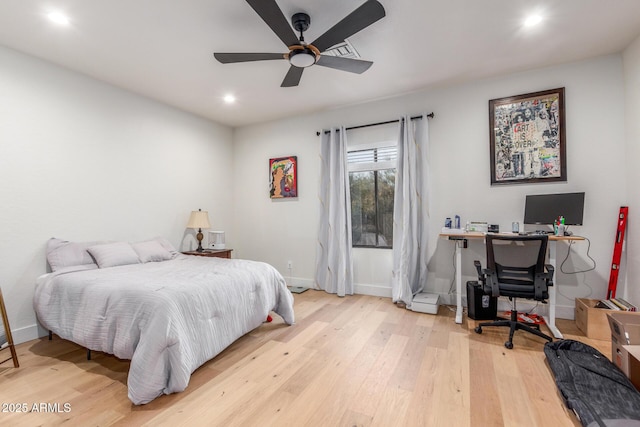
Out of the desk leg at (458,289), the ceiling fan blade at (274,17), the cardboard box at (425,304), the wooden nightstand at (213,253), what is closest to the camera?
the ceiling fan blade at (274,17)

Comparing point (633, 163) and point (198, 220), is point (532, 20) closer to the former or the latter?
point (633, 163)

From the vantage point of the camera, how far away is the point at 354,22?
1928 mm

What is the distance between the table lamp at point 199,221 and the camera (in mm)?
4195

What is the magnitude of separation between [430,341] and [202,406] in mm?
1927

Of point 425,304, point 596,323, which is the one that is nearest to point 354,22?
point 425,304

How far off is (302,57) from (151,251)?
8.95 ft

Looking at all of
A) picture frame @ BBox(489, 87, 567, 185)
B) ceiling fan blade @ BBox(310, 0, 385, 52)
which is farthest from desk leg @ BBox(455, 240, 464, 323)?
ceiling fan blade @ BBox(310, 0, 385, 52)

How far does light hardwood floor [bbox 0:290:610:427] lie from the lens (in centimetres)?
165

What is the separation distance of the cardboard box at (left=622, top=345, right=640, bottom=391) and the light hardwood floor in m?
0.43

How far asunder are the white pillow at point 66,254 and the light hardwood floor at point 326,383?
0.73 metres

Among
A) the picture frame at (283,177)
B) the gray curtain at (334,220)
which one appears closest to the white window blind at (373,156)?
the gray curtain at (334,220)

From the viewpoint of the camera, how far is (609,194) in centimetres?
291

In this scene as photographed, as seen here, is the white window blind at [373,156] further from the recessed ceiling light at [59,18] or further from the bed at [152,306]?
the recessed ceiling light at [59,18]

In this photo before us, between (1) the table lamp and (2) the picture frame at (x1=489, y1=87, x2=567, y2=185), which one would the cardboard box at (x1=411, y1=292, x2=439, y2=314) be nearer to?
(2) the picture frame at (x1=489, y1=87, x2=567, y2=185)
